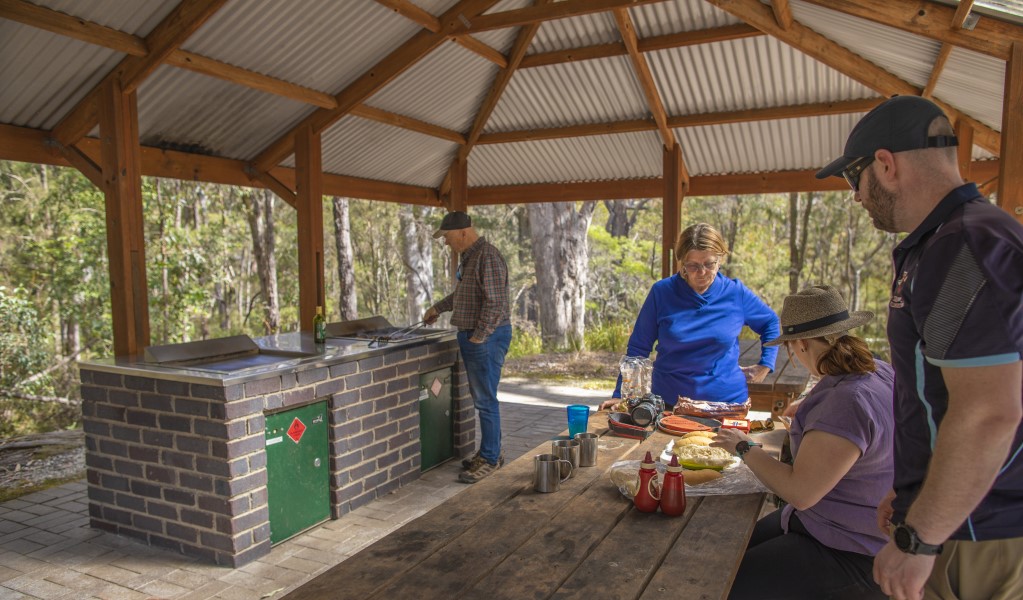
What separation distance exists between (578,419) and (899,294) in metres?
1.65

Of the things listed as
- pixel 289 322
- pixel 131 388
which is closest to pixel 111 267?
pixel 131 388

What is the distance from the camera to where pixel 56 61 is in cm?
422

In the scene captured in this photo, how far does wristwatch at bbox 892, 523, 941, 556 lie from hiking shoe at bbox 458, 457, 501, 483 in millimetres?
4021

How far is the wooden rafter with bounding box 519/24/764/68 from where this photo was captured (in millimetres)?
5961

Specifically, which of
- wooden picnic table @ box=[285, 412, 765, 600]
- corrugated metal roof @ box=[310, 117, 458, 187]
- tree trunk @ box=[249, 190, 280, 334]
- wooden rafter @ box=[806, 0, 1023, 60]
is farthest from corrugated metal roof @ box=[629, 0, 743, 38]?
tree trunk @ box=[249, 190, 280, 334]

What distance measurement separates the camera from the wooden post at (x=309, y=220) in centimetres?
596

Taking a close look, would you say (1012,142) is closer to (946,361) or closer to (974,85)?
(974,85)

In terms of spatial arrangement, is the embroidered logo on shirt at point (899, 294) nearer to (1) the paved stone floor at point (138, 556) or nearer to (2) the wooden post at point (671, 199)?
(1) the paved stone floor at point (138, 556)

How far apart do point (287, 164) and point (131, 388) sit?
11.4 feet

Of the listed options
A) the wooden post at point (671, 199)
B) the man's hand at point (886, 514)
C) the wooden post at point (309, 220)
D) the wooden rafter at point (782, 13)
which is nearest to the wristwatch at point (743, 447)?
the man's hand at point (886, 514)

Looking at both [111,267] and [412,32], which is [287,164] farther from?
[111,267]

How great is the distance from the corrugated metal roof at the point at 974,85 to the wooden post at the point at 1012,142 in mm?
568

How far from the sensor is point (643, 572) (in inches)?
71.9

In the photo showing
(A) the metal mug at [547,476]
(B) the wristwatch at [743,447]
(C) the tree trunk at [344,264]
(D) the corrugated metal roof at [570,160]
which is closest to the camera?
(B) the wristwatch at [743,447]
